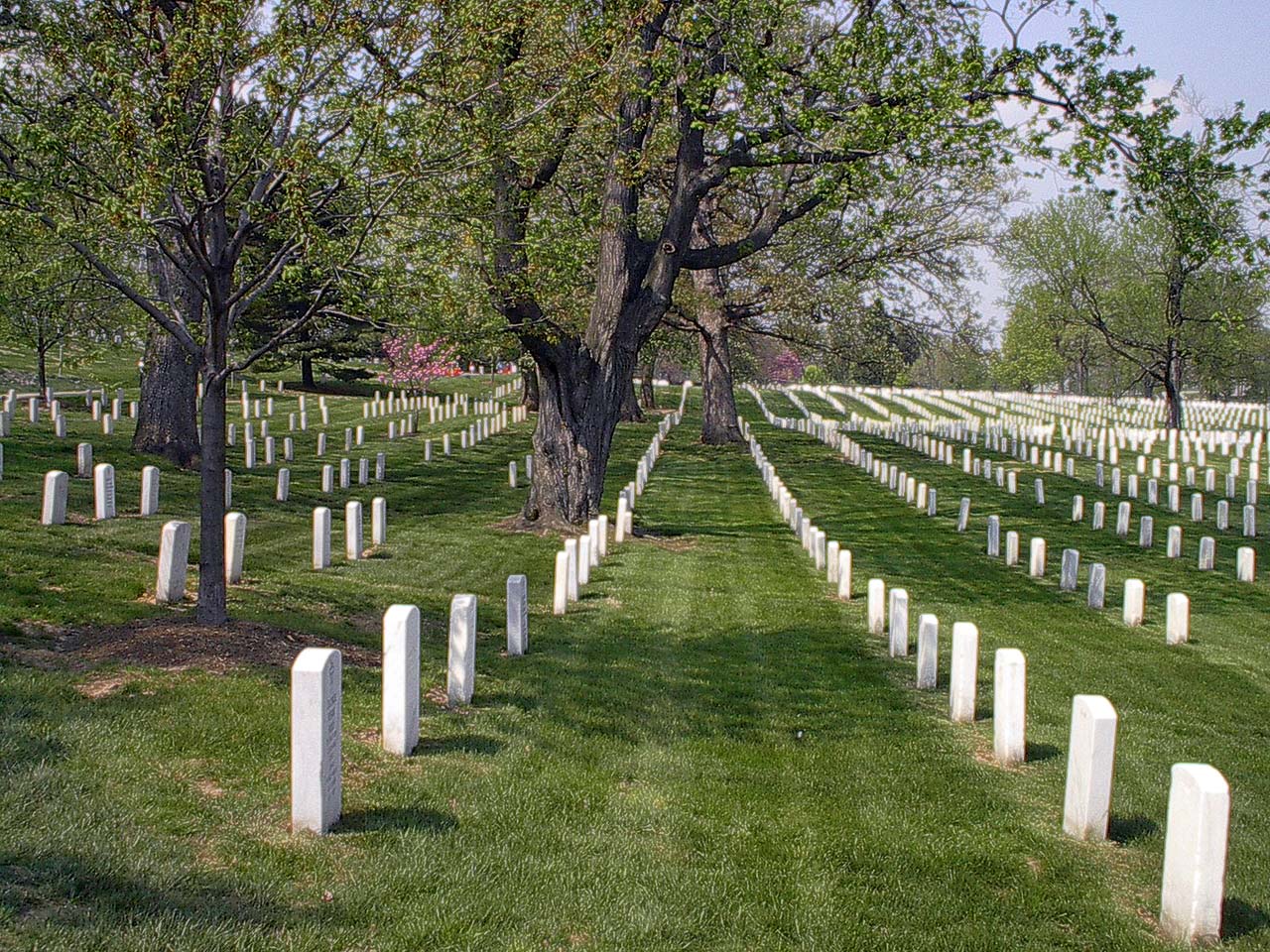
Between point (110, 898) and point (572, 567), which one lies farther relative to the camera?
point (572, 567)

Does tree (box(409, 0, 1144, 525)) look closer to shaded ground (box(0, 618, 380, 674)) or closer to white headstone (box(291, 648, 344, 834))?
shaded ground (box(0, 618, 380, 674))

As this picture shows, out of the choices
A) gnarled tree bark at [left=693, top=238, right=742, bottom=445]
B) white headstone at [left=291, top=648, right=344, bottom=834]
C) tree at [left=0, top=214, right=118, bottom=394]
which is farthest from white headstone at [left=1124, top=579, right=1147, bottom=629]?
gnarled tree bark at [left=693, top=238, right=742, bottom=445]

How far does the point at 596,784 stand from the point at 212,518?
4.40 meters

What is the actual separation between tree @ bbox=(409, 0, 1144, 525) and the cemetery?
4.5 inches

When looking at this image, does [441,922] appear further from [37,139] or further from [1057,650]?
[1057,650]

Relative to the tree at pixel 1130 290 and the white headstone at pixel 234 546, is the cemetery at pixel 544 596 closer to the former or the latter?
the white headstone at pixel 234 546

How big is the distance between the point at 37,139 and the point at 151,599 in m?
4.43

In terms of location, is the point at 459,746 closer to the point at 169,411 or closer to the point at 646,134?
the point at 646,134

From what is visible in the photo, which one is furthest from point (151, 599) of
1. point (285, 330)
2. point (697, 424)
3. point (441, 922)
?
point (697, 424)

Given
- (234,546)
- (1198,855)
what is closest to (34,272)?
(234,546)

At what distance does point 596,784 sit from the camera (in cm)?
725

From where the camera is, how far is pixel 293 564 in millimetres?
15461

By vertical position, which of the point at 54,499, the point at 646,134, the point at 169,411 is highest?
the point at 646,134

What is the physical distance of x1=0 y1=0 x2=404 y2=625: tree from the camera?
8.92m
